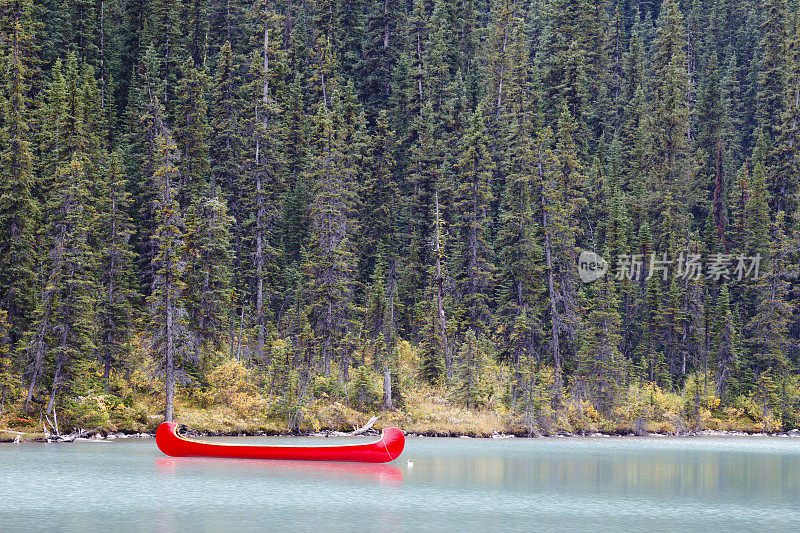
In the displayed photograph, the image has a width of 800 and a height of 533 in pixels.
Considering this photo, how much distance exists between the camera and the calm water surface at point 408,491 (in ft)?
90.6

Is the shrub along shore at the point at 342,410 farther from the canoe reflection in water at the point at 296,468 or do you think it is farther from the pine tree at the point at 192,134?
the pine tree at the point at 192,134

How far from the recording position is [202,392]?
5538 cm

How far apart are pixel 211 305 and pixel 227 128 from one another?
71.6 feet

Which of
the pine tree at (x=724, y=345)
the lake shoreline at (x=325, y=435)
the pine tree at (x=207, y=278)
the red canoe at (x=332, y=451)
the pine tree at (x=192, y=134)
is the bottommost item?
the lake shoreline at (x=325, y=435)

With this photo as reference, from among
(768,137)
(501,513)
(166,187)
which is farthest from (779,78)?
(501,513)

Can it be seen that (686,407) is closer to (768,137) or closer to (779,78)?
(768,137)

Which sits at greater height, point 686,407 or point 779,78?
point 779,78

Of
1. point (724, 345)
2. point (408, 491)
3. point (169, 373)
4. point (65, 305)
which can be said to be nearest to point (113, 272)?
point (65, 305)

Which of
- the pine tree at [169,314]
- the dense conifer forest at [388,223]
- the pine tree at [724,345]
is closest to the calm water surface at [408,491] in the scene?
the pine tree at [169,314]

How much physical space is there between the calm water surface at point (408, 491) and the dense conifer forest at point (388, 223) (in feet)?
27.3

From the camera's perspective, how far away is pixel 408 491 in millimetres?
34469
